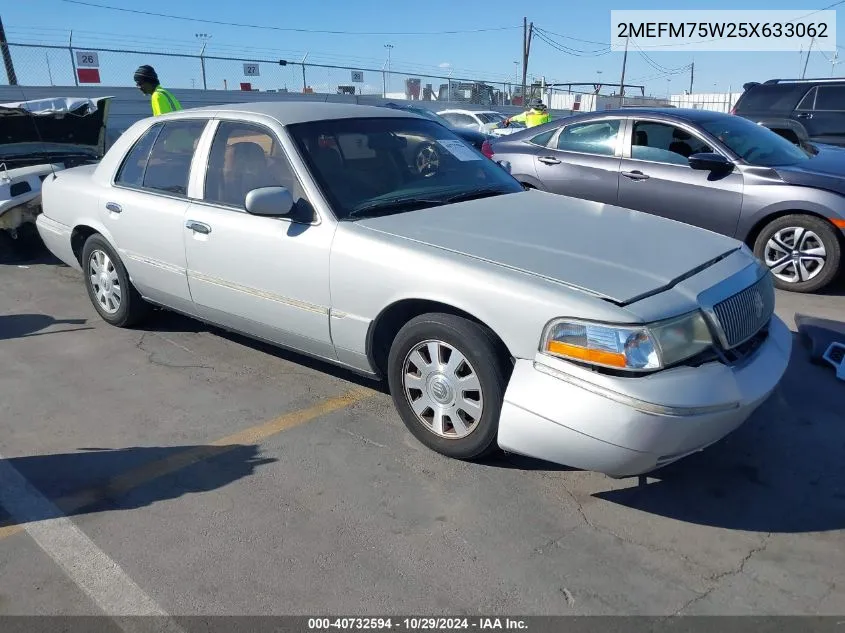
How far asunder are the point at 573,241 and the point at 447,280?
670 mm

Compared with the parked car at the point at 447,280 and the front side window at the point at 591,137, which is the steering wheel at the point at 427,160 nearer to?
the parked car at the point at 447,280

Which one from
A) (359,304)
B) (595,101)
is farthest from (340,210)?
(595,101)

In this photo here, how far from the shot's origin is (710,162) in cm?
596

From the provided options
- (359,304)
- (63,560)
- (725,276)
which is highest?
(725,276)

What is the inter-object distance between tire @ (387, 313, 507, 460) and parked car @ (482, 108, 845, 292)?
13.1 ft

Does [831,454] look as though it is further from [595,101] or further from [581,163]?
[595,101]

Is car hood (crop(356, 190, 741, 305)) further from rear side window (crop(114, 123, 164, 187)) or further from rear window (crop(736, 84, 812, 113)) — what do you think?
rear window (crop(736, 84, 812, 113))

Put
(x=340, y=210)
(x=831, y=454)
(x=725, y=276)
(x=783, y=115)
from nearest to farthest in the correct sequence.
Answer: (x=725, y=276) → (x=831, y=454) → (x=340, y=210) → (x=783, y=115)

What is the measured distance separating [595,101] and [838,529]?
41.1m

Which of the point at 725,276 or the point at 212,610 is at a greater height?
the point at 725,276

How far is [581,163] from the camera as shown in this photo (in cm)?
696

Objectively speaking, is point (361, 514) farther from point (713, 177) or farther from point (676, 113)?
point (676, 113)

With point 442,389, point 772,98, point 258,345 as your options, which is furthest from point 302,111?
point 772,98

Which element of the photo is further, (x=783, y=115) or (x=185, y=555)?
(x=783, y=115)
